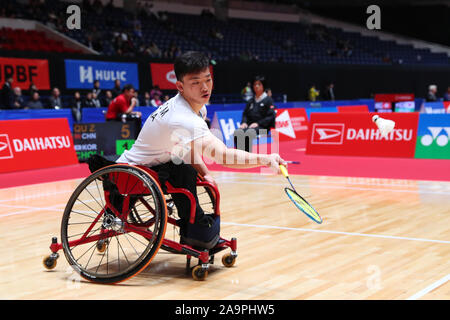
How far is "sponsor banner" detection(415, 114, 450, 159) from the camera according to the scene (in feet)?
39.2

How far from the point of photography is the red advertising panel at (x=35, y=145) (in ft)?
36.0

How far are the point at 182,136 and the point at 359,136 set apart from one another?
921 cm

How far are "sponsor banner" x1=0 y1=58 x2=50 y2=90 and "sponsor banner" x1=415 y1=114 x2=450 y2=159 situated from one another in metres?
11.8

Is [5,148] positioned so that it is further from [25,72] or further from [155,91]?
[155,91]

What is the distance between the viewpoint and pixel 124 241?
228 inches

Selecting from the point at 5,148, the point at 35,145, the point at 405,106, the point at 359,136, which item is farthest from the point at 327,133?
the point at 405,106

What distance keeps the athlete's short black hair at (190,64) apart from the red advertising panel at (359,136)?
28.6 feet

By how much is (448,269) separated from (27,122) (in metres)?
8.78

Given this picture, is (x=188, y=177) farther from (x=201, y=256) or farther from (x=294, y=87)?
(x=294, y=87)

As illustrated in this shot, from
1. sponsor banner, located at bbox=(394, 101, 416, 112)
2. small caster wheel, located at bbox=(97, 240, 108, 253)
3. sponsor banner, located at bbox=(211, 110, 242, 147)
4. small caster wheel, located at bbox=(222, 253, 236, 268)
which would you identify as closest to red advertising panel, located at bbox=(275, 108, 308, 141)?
sponsor banner, located at bbox=(211, 110, 242, 147)

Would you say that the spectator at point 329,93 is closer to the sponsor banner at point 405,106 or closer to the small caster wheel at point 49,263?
the sponsor banner at point 405,106

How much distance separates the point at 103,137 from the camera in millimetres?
13125

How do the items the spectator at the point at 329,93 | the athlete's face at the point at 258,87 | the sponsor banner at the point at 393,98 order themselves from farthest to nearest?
the spectator at the point at 329,93 < the sponsor banner at the point at 393,98 < the athlete's face at the point at 258,87

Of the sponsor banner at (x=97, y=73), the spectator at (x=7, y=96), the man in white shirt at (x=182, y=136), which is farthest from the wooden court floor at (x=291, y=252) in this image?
the sponsor banner at (x=97, y=73)
